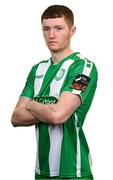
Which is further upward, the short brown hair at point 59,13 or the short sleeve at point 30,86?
the short brown hair at point 59,13

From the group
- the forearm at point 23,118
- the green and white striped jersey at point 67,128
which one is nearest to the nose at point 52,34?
the green and white striped jersey at point 67,128

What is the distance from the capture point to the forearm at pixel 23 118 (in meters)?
4.79

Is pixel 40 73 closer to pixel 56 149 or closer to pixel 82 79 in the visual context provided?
pixel 82 79

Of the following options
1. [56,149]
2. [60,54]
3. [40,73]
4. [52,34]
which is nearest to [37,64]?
[40,73]

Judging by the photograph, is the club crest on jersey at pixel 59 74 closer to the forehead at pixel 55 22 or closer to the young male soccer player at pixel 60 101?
the young male soccer player at pixel 60 101

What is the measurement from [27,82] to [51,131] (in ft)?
2.09

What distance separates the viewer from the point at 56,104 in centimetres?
449

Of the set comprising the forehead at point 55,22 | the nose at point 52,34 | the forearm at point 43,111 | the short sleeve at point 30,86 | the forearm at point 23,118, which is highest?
the forehead at point 55,22

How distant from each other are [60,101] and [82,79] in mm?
314

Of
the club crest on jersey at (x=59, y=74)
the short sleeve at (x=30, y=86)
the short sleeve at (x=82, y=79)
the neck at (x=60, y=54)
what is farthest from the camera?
the short sleeve at (x=30, y=86)

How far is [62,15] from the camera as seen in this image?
189 inches

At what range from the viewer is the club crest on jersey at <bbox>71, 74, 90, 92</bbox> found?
4613mm

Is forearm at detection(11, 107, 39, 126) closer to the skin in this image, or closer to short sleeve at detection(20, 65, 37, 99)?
the skin

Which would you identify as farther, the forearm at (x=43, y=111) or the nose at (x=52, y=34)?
the nose at (x=52, y=34)
